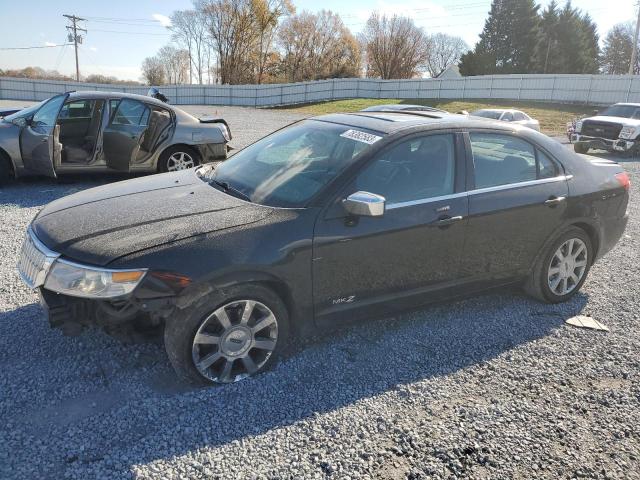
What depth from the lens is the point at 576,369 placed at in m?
Answer: 3.46

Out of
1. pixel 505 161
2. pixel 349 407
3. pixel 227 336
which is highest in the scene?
pixel 505 161

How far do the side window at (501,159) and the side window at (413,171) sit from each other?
24cm

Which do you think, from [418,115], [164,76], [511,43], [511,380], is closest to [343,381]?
[511,380]

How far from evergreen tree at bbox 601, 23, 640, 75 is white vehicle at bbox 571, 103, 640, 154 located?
59.2 m

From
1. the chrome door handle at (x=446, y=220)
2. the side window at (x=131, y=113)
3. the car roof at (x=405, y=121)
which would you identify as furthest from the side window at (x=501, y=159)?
the side window at (x=131, y=113)

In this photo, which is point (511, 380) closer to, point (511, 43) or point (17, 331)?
point (17, 331)

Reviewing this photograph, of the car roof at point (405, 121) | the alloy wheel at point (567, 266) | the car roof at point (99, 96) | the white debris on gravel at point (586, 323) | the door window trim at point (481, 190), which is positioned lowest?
the white debris on gravel at point (586, 323)

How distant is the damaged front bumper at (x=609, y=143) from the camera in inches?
601

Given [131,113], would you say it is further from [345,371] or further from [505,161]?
[345,371]

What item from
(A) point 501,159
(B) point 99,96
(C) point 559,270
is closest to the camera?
(A) point 501,159

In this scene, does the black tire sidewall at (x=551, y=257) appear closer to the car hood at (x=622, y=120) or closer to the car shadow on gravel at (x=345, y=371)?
the car shadow on gravel at (x=345, y=371)

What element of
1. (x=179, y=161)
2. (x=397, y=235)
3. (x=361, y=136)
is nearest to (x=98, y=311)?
(x=397, y=235)

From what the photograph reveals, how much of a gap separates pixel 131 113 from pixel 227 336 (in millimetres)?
6126

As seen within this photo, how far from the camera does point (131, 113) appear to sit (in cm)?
798
